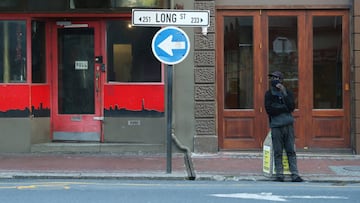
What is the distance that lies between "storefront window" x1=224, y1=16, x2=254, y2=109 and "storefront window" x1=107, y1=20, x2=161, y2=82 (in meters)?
1.65

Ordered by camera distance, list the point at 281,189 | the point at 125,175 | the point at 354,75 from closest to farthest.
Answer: the point at 281,189 < the point at 125,175 < the point at 354,75

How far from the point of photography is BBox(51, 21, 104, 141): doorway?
1254 centimetres

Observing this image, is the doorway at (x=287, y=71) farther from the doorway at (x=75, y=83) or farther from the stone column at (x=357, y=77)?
the doorway at (x=75, y=83)

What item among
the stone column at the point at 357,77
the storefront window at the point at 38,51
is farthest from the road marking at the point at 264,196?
the storefront window at the point at 38,51

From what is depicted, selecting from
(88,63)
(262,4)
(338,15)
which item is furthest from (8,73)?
(338,15)

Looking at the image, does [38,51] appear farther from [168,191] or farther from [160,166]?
[168,191]

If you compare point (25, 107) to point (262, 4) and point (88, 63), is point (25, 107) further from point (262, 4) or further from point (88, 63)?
point (262, 4)

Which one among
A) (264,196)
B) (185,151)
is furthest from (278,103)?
(185,151)

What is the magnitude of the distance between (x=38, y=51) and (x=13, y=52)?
56cm

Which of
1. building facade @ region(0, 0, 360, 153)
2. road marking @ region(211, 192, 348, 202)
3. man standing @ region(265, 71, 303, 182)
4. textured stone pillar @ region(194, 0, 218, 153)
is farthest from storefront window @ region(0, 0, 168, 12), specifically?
road marking @ region(211, 192, 348, 202)

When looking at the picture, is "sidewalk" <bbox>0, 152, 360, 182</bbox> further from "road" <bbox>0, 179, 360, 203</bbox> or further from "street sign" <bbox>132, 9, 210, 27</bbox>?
"street sign" <bbox>132, 9, 210, 27</bbox>

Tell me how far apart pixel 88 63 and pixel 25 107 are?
5.79ft

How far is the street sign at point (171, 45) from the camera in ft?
31.4

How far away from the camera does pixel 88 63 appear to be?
1256 centimetres
